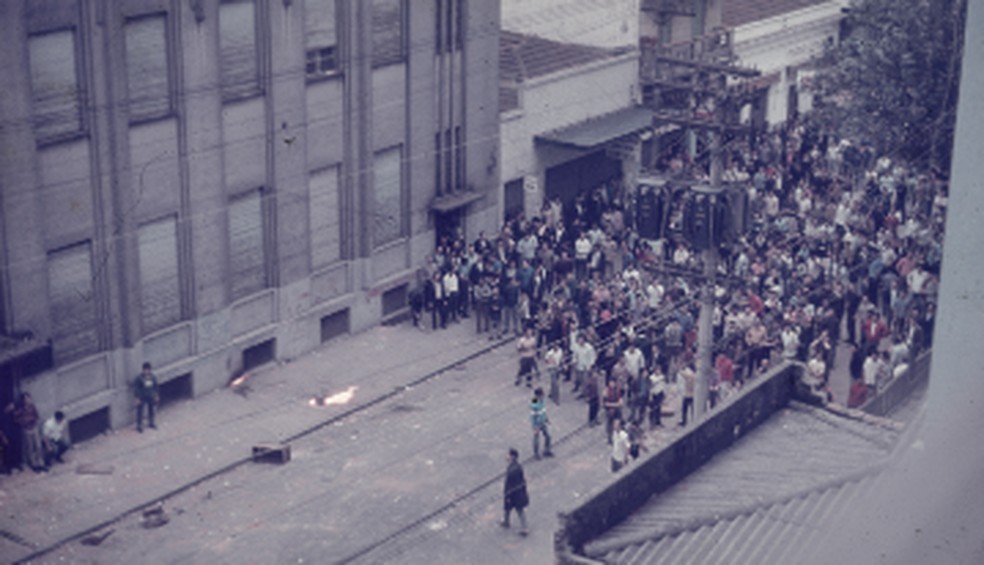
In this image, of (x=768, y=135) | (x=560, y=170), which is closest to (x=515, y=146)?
(x=560, y=170)

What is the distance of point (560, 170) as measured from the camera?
4106 cm

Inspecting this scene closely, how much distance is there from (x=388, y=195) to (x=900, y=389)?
12.5 metres

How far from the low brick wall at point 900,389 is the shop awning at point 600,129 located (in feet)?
43.4

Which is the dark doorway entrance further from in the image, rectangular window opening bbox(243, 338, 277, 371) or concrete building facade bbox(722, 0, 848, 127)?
concrete building facade bbox(722, 0, 848, 127)

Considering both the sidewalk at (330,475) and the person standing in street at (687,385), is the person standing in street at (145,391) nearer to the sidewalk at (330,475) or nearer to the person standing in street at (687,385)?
the sidewalk at (330,475)

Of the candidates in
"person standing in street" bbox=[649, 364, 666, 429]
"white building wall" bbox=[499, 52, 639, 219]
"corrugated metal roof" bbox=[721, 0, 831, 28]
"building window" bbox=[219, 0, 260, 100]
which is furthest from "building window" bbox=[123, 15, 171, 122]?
"corrugated metal roof" bbox=[721, 0, 831, 28]

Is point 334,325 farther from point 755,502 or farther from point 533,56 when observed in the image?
point 755,502

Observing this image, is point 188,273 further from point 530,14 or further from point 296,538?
point 530,14

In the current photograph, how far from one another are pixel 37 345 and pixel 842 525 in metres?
15.7

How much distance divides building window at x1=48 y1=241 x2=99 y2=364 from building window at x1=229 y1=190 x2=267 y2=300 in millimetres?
3699

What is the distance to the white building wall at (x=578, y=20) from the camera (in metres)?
43.6

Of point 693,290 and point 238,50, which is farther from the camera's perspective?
point 693,290

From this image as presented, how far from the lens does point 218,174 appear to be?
29266 millimetres

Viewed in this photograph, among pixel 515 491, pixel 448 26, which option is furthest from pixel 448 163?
pixel 515 491
